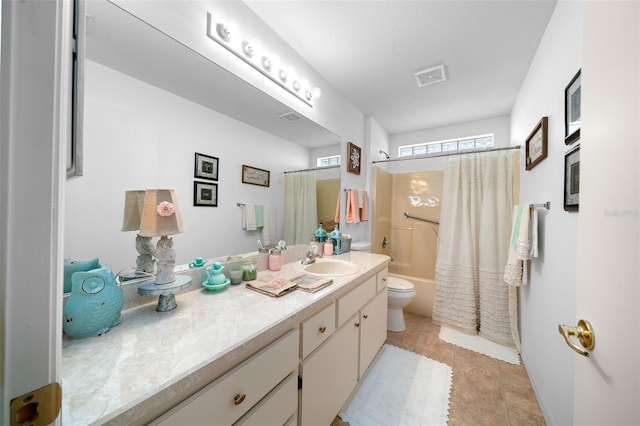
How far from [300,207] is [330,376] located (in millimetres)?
1131

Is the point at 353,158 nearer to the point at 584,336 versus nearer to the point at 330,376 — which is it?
the point at 330,376

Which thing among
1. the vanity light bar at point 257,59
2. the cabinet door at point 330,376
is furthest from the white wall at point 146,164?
the cabinet door at point 330,376

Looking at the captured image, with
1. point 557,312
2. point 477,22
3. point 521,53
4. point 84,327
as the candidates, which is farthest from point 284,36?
point 557,312

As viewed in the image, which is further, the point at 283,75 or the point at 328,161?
the point at 328,161

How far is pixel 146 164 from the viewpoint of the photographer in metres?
0.99

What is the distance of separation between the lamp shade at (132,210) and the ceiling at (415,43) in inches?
53.0

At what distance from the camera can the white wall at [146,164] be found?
2.80 feet

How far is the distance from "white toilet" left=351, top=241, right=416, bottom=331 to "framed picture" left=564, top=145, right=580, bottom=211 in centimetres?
145

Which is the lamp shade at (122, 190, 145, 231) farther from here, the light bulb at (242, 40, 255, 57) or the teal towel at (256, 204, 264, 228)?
the light bulb at (242, 40, 255, 57)

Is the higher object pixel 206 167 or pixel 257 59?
pixel 257 59

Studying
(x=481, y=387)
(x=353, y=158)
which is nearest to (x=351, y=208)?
(x=353, y=158)

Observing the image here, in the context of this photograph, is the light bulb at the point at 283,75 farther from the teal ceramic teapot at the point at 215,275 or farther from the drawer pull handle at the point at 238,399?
the drawer pull handle at the point at 238,399

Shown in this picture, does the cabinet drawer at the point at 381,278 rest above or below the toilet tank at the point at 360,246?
below

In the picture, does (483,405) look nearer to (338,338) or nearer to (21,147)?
(338,338)
